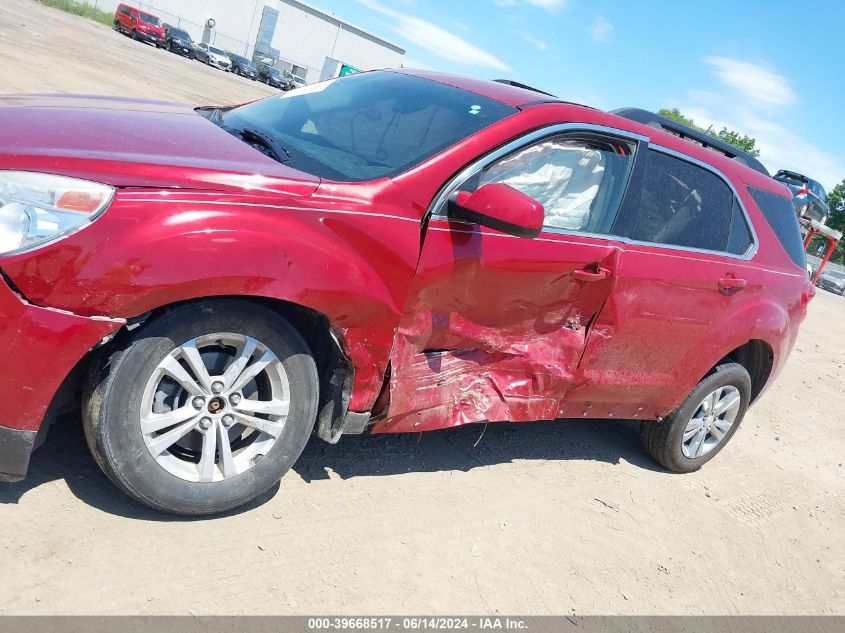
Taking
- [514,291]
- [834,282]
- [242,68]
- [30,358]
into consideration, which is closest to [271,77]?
[242,68]

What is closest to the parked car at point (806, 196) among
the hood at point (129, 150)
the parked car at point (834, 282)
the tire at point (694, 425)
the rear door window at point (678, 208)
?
the tire at point (694, 425)

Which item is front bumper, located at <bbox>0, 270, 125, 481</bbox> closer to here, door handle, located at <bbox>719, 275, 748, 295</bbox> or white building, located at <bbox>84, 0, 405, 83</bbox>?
door handle, located at <bbox>719, 275, 748, 295</bbox>

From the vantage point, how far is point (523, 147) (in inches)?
140

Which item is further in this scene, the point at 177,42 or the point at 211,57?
the point at 211,57

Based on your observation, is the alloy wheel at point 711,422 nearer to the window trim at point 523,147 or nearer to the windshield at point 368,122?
the window trim at point 523,147

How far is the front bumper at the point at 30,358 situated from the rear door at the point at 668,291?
2452 millimetres

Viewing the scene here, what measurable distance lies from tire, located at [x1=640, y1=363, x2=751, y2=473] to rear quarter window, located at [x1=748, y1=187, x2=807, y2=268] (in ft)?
2.88

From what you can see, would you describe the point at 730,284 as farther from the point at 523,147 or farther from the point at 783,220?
the point at 523,147

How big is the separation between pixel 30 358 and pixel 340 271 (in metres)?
1.10

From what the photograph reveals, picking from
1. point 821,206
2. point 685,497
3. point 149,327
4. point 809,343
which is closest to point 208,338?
point 149,327

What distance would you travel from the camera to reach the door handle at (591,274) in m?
3.72

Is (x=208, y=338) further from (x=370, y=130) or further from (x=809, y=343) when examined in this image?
(x=809, y=343)

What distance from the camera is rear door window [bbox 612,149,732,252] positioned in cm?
402

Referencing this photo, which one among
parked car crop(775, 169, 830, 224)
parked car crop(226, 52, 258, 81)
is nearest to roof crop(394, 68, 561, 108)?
parked car crop(775, 169, 830, 224)
